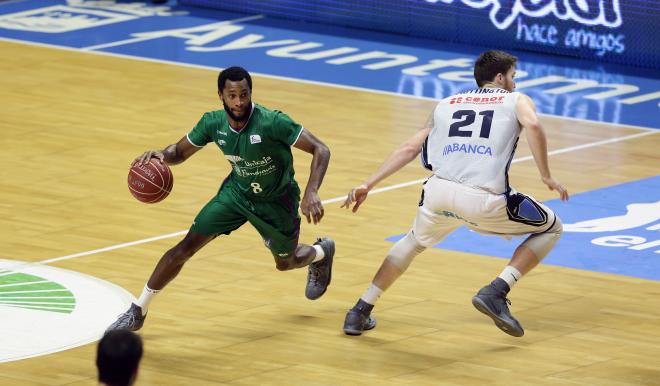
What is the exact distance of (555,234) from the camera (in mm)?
9516

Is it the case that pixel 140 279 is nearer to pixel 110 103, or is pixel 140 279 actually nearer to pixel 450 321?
pixel 450 321

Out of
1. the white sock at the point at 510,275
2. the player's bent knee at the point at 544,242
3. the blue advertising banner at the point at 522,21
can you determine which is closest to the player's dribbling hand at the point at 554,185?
the player's bent knee at the point at 544,242

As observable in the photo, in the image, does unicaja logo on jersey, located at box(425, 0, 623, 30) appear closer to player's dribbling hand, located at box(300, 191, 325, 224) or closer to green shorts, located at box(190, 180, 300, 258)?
green shorts, located at box(190, 180, 300, 258)

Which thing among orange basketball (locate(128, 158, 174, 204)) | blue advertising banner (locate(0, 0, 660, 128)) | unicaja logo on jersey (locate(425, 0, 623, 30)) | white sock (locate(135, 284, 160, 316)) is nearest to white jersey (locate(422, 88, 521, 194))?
orange basketball (locate(128, 158, 174, 204))

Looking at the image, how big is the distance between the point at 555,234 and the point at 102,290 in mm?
3044

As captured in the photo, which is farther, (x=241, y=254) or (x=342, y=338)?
(x=241, y=254)

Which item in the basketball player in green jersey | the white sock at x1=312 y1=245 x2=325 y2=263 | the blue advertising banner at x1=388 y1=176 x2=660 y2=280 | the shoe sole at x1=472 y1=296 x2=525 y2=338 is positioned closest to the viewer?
the shoe sole at x1=472 y1=296 x2=525 y2=338

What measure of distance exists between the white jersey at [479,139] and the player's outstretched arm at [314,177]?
0.71 meters

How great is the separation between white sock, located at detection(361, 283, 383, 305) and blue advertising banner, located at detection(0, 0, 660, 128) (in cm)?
754

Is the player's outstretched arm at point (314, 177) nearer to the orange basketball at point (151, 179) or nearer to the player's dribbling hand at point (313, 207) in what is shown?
the player's dribbling hand at point (313, 207)

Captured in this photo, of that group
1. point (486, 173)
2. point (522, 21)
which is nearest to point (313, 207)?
point (486, 173)

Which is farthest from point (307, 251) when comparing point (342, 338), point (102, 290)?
point (102, 290)

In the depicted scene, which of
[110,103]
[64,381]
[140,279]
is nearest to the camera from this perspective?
[64,381]

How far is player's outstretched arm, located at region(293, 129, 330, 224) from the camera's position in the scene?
897 centimetres
